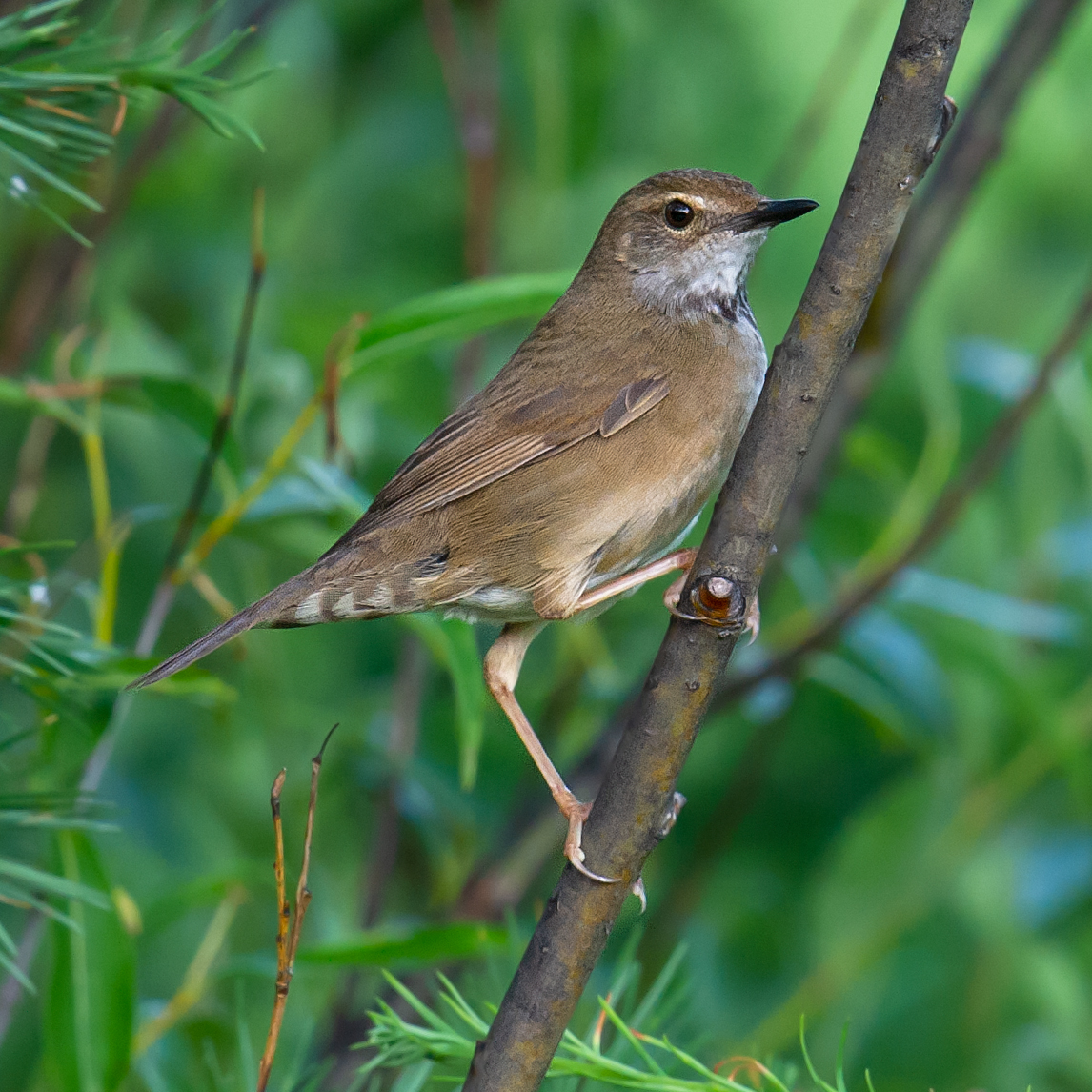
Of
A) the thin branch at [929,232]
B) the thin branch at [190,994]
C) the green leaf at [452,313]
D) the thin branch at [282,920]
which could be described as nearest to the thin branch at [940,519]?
the thin branch at [929,232]

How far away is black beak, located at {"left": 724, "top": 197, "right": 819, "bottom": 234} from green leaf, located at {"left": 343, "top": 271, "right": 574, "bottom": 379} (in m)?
0.54

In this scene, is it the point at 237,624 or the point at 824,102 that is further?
the point at 824,102

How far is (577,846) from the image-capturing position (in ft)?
6.84

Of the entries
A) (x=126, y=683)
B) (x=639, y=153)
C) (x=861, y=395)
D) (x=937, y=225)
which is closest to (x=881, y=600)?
(x=861, y=395)

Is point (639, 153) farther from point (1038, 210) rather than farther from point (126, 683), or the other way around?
point (126, 683)

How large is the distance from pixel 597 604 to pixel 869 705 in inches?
40.2

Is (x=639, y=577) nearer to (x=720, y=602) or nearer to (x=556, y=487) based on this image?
(x=556, y=487)

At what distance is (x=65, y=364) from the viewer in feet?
10.7

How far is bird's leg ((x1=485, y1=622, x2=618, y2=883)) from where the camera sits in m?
2.77

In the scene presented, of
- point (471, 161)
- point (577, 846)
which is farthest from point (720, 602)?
point (471, 161)

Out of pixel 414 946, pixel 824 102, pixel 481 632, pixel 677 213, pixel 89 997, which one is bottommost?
pixel 481 632

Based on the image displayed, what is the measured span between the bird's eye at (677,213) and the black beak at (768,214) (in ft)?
0.33

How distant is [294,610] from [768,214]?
1.38 m

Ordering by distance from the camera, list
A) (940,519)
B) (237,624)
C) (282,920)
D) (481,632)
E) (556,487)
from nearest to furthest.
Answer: (282,920) → (237,624) → (556,487) → (940,519) → (481,632)
